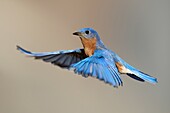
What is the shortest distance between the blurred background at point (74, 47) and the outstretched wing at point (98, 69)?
23.7 inches

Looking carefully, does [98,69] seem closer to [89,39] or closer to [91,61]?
[91,61]

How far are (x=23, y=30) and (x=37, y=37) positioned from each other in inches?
3.1

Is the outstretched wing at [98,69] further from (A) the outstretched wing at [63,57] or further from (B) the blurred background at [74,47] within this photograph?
(B) the blurred background at [74,47]

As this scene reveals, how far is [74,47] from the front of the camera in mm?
1447

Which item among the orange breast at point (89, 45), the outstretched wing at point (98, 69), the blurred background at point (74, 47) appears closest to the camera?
the outstretched wing at point (98, 69)

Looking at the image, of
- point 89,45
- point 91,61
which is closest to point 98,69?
point 91,61

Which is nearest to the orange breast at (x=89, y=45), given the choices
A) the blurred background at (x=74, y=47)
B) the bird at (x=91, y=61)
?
the bird at (x=91, y=61)

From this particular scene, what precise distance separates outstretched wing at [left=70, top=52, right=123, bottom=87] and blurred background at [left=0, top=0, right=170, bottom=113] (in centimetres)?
60

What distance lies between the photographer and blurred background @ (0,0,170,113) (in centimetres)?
145

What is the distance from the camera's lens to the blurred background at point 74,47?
1.45 meters

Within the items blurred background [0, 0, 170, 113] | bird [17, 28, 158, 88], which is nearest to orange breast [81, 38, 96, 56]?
bird [17, 28, 158, 88]

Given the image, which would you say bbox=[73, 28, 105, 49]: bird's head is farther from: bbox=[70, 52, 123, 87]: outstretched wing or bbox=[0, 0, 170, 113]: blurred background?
bbox=[0, 0, 170, 113]: blurred background
